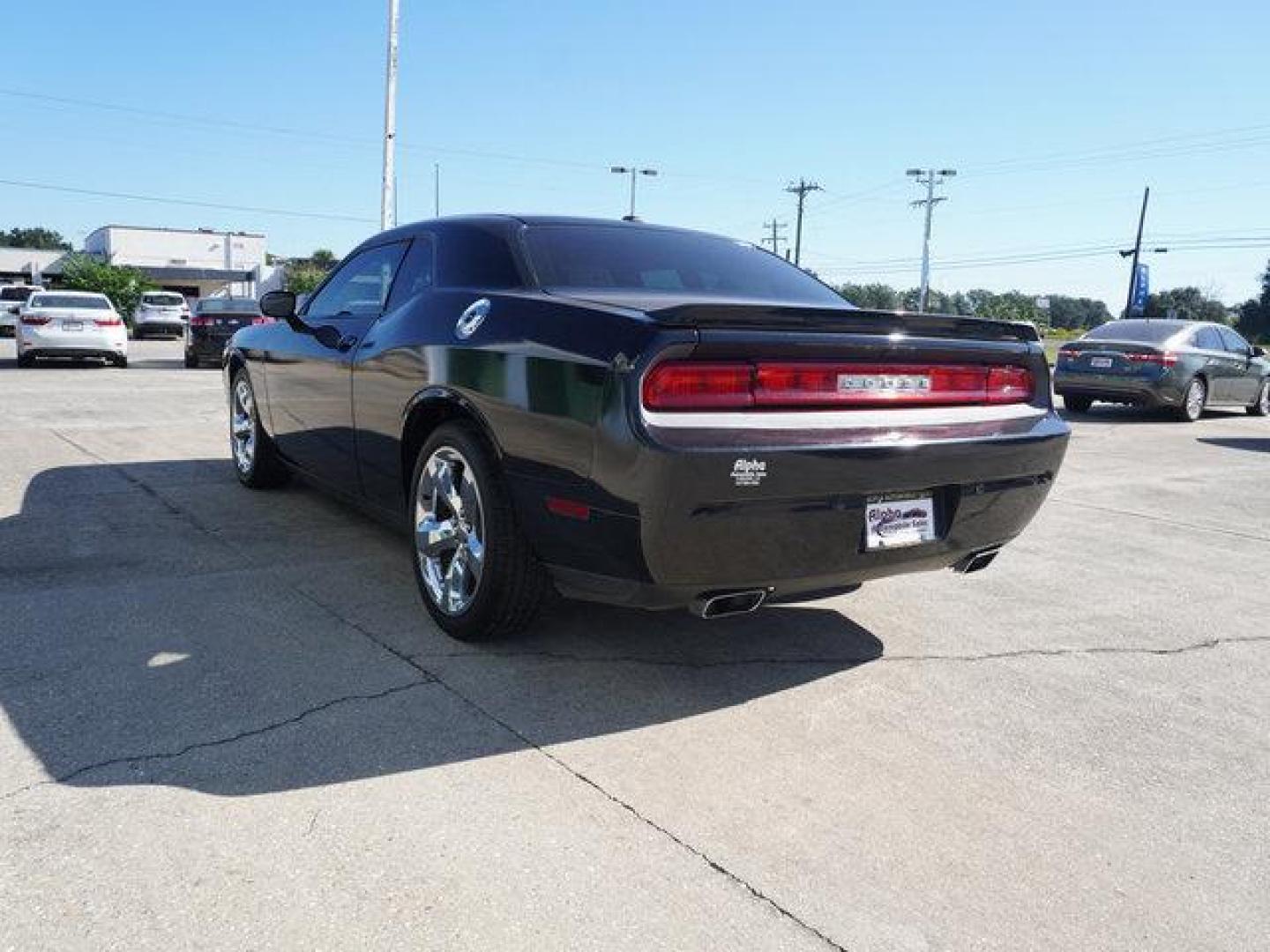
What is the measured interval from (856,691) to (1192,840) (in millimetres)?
1087

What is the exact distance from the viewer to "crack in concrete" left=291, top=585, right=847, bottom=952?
82.8 inches

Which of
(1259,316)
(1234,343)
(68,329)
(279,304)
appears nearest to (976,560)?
(279,304)

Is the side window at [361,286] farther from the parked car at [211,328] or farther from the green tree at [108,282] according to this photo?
the green tree at [108,282]

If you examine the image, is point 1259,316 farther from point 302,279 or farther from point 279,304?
point 279,304

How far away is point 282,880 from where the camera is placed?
84.7 inches

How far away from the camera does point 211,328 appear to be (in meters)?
18.6

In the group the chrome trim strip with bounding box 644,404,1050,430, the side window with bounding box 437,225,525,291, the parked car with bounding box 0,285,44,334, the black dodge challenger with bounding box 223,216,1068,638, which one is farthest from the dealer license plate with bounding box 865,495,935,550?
the parked car with bounding box 0,285,44,334

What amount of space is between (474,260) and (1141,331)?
1247 cm

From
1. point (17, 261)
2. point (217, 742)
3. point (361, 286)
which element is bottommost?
point (217, 742)

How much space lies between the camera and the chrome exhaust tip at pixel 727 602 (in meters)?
2.96

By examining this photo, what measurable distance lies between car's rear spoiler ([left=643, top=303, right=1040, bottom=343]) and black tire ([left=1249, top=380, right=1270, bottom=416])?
14.5 metres

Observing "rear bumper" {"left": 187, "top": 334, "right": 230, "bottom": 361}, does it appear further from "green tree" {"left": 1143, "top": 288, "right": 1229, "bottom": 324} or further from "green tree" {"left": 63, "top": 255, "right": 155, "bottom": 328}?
"green tree" {"left": 1143, "top": 288, "right": 1229, "bottom": 324}

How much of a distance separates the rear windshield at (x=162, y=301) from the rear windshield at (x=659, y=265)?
30.1 meters

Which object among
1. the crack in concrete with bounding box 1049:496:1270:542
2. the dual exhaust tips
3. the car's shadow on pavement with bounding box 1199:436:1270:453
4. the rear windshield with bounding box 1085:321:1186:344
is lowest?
the crack in concrete with bounding box 1049:496:1270:542
